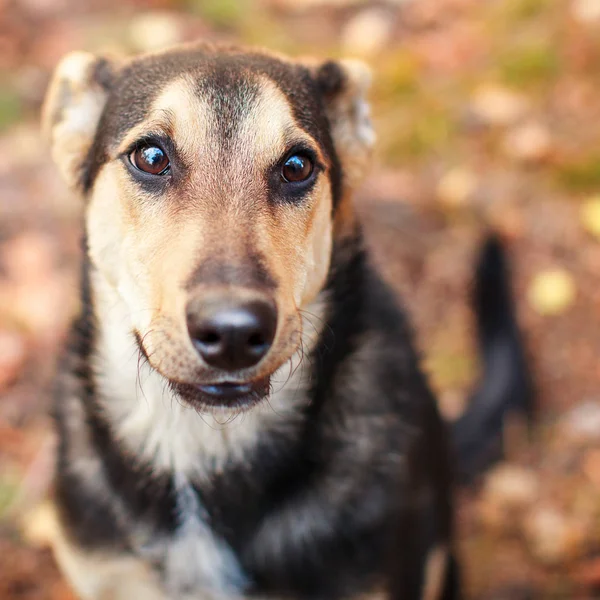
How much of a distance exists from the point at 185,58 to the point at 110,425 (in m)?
1.31

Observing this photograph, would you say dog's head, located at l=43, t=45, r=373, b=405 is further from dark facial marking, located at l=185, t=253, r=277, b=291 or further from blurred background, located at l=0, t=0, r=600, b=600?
blurred background, located at l=0, t=0, r=600, b=600

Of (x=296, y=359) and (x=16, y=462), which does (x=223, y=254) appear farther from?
(x=16, y=462)

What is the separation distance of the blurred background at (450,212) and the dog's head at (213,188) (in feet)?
4.39

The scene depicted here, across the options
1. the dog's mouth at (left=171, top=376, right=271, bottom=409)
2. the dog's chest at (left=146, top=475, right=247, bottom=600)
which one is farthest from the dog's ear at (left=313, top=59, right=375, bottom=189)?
the dog's chest at (left=146, top=475, right=247, bottom=600)

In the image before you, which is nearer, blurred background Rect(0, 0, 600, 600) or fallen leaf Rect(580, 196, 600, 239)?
blurred background Rect(0, 0, 600, 600)

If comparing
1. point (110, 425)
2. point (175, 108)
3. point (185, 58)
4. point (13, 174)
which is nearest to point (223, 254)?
point (175, 108)

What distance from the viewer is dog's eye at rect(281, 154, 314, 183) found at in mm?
2422

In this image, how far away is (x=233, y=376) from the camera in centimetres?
209

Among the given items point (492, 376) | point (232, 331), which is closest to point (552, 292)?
point (492, 376)

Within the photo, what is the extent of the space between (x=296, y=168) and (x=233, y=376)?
0.74 metres

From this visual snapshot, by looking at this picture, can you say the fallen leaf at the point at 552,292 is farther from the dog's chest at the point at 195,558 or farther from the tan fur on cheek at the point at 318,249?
the dog's chest at the point at 195,558

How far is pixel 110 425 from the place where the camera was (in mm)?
2709

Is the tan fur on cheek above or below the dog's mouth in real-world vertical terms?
above

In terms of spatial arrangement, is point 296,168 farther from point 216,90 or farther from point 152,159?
point 152,159
